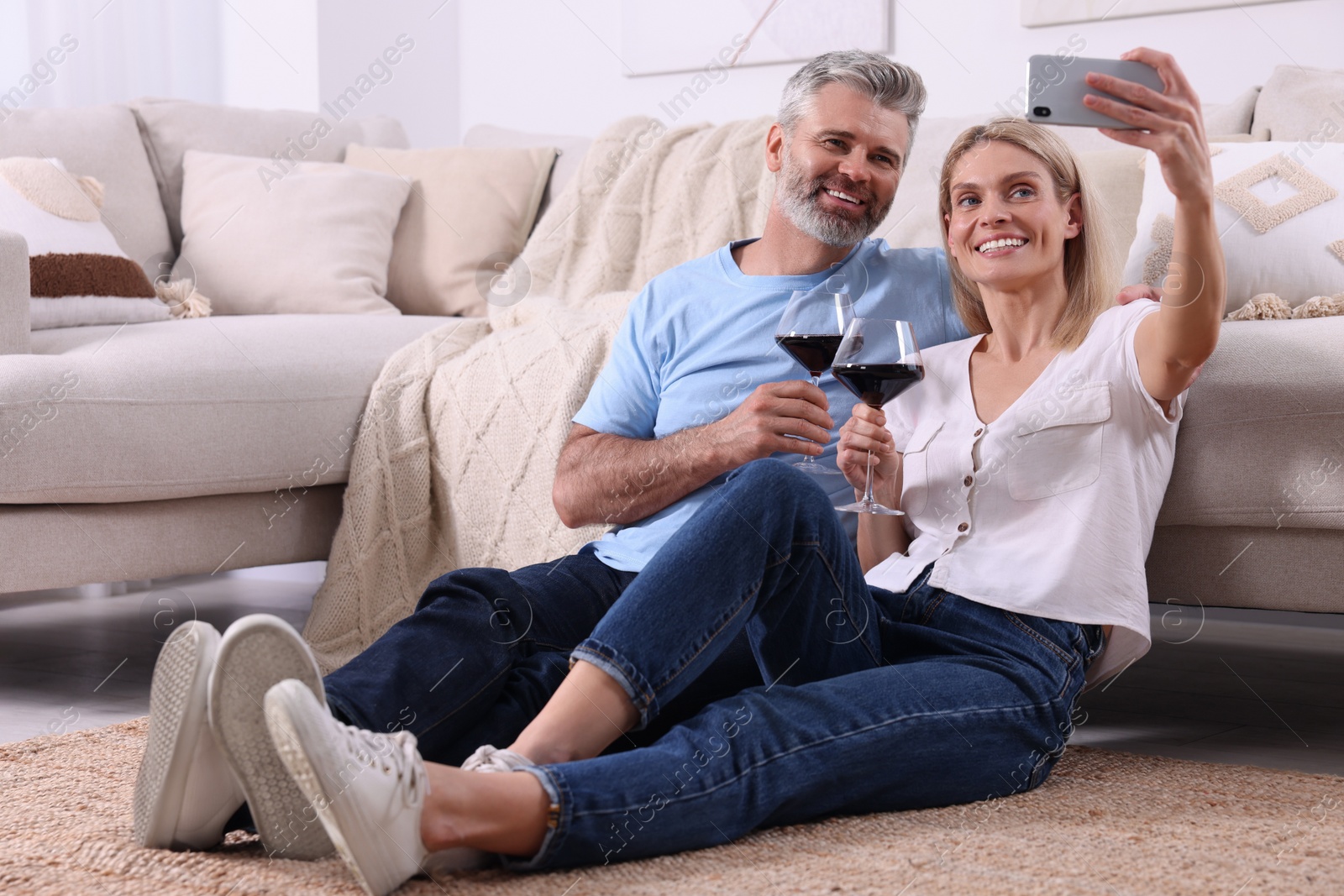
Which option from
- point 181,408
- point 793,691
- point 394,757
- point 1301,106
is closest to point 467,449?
point 181,408

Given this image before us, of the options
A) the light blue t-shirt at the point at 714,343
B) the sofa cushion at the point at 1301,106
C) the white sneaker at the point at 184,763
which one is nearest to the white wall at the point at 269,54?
A: the light blue t-shirt at the point at 714,343

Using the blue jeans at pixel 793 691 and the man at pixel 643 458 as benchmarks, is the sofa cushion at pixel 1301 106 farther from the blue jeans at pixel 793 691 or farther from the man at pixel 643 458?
the blue jeans at pixel 793 691

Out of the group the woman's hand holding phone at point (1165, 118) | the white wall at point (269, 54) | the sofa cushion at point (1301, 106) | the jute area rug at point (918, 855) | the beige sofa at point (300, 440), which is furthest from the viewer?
the white wall at point (269, 54)

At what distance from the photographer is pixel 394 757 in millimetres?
954

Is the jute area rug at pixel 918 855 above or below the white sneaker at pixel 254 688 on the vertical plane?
below

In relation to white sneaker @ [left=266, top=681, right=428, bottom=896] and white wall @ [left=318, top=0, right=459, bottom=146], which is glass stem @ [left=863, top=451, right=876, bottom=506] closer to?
white sneaker @ [left=266, top=681, right=428, bottom=896]

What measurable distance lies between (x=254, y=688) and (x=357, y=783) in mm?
124

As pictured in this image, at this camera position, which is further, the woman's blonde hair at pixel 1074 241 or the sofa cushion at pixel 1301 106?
the sofa cushion at pixel 1301 106

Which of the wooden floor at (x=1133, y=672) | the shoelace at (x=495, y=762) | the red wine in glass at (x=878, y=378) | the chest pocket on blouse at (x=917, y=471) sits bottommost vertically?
the wooden floor at (x=1133, y=672)

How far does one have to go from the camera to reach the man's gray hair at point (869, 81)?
158cm

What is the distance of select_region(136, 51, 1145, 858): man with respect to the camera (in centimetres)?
104

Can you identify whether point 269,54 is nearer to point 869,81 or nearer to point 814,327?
point 869,81

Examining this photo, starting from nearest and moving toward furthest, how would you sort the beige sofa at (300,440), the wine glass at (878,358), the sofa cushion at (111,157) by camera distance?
1. the wine glass at (878,358)
2. the beige sofa at (300,440)
3. the sofa cushion at (111,157)

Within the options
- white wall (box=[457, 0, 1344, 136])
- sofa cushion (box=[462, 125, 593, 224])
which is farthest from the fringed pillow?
white wall (box=[457, 0, 1344, 136])
